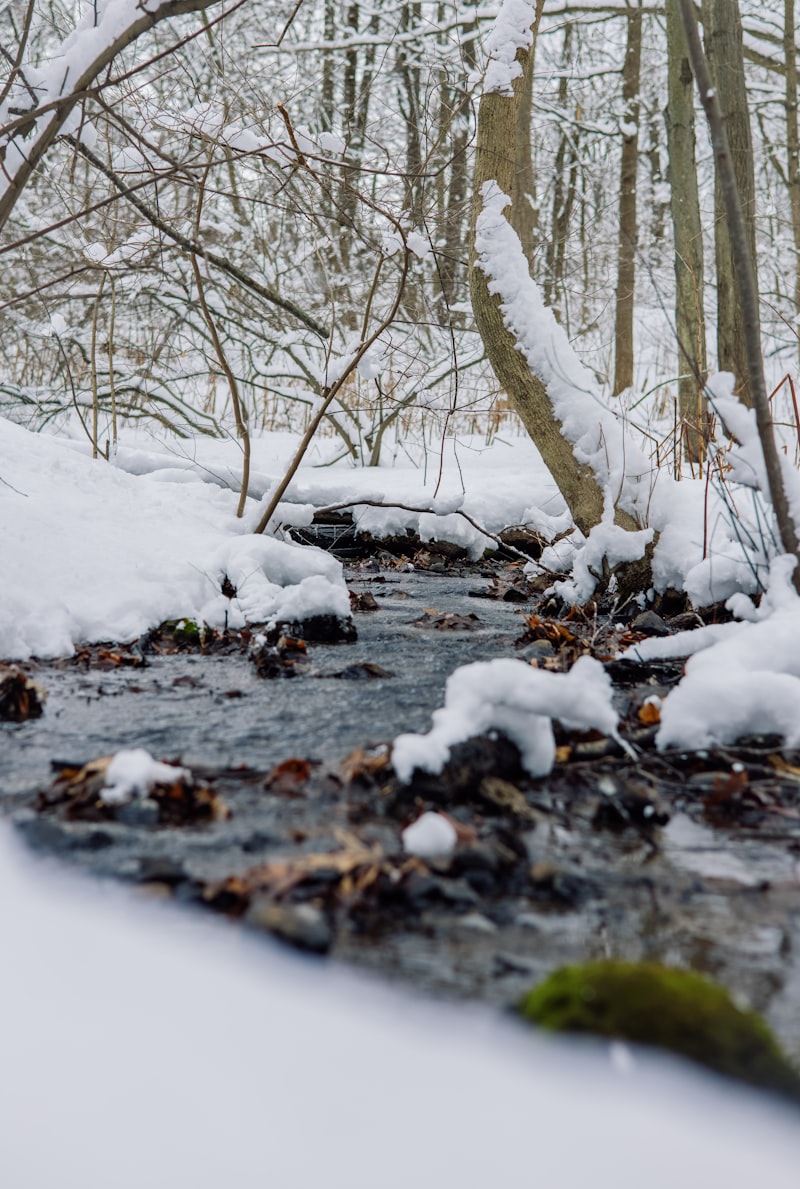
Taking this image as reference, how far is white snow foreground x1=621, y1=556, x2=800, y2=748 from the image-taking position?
226 centimetres

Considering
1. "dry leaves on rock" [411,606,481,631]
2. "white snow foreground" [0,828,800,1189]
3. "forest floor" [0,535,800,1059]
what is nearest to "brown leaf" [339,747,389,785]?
"forest floor" [0,535,800,1059]

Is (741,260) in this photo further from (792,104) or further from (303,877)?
(792,104)

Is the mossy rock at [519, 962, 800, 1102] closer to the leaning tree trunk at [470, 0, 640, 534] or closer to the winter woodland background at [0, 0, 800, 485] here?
the leaning tree trunk at [470, 0, 640, 534]

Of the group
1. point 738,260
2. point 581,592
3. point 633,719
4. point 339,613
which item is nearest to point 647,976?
point 633,719

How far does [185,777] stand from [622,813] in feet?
3.21

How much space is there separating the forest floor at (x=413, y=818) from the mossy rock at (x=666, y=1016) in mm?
89

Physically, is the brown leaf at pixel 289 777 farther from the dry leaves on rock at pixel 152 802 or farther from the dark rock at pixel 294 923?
the dark rock at pixel 294 923

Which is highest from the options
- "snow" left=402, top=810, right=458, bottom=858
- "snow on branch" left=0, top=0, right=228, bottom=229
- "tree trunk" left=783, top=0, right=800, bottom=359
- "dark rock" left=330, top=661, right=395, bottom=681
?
"tree trunk" left=783, top=0, right=800, bottom=359

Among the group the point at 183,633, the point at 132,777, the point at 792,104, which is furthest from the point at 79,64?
the point at 792,104

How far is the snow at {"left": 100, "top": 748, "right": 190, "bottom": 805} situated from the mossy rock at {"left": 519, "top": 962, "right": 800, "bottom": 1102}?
1.00 m

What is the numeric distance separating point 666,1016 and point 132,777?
1.22 metres

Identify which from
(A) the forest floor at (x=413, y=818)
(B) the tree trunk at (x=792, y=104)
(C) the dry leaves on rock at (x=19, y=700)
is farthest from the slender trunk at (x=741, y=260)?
(B) the tree trunk at (x=792, y=104)

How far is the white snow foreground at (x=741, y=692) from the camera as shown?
2.26m

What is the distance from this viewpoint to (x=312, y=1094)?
107 cm
